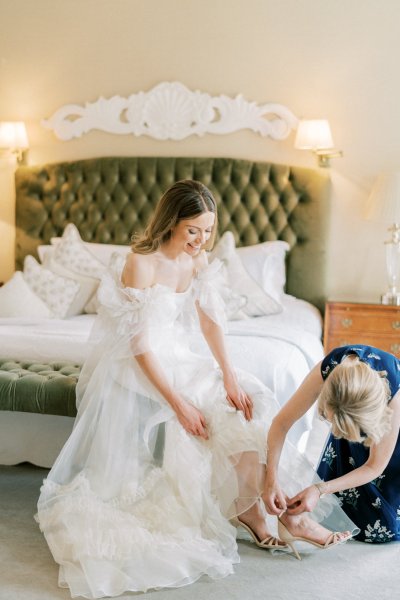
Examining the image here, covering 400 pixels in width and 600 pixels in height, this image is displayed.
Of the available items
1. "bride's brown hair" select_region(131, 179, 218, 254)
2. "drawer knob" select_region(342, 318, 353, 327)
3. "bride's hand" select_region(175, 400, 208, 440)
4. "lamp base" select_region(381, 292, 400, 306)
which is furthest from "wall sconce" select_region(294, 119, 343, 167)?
"bride's hand" select_region(175, 400, 208, 440)

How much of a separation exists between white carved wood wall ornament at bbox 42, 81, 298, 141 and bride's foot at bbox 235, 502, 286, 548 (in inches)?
122

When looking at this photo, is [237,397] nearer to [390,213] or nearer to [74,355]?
[74,355]

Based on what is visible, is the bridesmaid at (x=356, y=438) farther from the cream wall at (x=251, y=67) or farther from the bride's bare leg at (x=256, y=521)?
the cream wall at (x=251, y=67)

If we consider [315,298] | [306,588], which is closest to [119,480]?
[306,588]

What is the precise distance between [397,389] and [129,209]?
10.3ft

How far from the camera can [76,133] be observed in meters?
5.19

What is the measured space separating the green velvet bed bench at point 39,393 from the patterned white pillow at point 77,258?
5.57 feet

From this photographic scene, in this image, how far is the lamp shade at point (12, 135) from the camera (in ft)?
16.9

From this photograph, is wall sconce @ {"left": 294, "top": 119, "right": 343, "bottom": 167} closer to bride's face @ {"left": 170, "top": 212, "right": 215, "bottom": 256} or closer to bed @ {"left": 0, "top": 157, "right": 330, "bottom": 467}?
bed @ {"left": 0, "top": 157, "right": 330, "bottom": 467}

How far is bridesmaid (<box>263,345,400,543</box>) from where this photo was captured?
2064 millimetres

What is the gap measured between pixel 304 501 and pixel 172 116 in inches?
135

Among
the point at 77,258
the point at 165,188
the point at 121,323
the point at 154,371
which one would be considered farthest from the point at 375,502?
the point at 165,188

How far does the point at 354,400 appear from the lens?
80.4 inches

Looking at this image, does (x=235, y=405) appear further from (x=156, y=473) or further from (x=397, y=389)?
(x=397, y=389)
